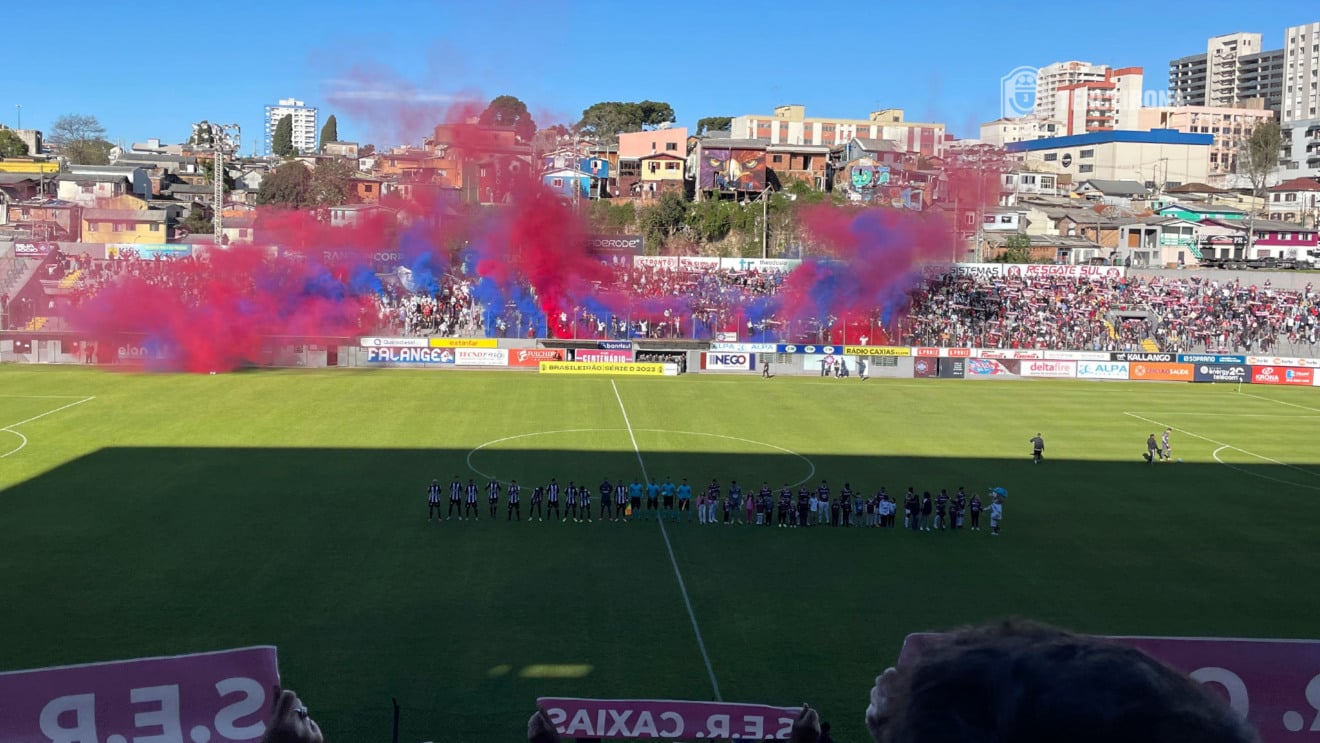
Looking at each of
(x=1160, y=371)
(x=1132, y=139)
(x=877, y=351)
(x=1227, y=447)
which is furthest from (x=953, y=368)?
(x=1132, y=139)

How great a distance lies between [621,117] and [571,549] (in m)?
128

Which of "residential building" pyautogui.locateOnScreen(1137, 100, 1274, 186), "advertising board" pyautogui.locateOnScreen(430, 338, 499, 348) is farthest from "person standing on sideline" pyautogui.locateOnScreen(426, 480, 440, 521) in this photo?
"residential building" pyautogui.locateOnScreen(1137, 100, 1274, 186)

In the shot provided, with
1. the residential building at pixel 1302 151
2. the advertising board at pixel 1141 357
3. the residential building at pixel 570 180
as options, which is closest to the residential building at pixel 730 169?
the residential building at pixel 570 180

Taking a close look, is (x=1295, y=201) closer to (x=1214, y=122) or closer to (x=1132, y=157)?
(x=1132, y=157)

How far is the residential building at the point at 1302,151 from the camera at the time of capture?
12419 centimetres

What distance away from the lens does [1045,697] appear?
188 cm

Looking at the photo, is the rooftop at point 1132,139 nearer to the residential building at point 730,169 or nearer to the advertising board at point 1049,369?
the residential building at point 730,169

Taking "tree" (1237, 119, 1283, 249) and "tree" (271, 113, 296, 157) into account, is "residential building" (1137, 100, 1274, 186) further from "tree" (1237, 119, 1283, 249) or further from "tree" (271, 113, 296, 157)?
"tree" (271, 113, 296, 157)

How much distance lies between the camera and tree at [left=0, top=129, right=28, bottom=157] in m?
124

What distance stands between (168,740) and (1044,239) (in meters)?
89.0

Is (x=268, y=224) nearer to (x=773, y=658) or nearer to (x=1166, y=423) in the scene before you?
(x=1166, y=423)

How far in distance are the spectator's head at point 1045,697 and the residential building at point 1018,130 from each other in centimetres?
14711

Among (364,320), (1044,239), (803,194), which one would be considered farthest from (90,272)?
(1044,239)

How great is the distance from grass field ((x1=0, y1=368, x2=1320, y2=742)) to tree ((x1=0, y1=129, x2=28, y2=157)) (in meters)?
96.7
